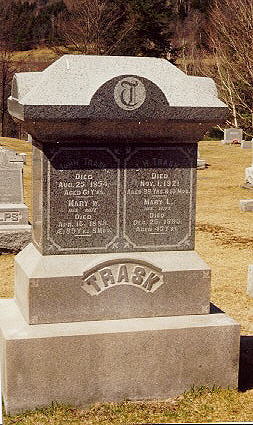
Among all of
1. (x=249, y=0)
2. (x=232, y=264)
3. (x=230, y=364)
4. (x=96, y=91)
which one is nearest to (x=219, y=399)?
(x=230, y=364)

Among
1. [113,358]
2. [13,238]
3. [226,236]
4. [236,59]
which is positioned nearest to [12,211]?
[13,238]

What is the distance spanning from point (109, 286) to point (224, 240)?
6432 mm

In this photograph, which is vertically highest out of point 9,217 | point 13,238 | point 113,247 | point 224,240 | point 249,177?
point 113,247

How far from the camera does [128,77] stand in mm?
5242

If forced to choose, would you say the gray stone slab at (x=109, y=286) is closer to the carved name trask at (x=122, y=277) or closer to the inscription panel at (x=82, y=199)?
the carved name trask at (x=122, y=277)

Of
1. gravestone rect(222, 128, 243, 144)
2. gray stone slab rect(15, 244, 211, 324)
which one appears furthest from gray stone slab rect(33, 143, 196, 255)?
gravestone rect(222, 128, 243, 144)

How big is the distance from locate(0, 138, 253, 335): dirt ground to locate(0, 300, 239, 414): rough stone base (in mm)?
1548

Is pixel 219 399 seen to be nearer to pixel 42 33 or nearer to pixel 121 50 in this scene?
pixel 121 50

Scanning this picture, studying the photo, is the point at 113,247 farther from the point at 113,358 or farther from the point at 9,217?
the point at 9,217

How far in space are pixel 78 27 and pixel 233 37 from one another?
10.7m

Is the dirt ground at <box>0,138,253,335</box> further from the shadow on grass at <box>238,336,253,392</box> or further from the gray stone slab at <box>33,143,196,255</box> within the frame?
the gray stone slab at <box>33,143,196,255</box>

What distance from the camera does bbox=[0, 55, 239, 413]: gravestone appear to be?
5.18 m

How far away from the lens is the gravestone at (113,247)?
518 centimetres

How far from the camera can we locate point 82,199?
5453mm
